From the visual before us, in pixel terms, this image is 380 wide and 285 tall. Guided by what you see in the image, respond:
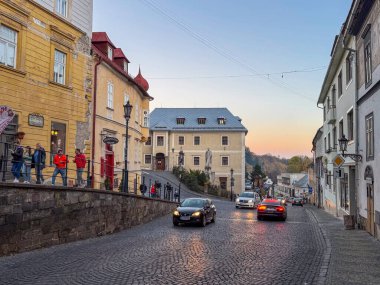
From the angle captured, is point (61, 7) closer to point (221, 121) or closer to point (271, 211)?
point (271, 211)

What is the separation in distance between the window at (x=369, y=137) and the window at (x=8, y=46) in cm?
1509

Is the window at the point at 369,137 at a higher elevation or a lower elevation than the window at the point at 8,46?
lower

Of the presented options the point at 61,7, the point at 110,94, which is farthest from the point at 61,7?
the point at 110,94

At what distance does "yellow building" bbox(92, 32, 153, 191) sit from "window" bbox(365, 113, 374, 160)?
1134 cm

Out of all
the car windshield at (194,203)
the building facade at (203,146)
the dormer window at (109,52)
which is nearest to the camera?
the car windshield at (194,203)

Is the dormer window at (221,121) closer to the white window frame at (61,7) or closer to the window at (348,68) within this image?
the window at (348,68)

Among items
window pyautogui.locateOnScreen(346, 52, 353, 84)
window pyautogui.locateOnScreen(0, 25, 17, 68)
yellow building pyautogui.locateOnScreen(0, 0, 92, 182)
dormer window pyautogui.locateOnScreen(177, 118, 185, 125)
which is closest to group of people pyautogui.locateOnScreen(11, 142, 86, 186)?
yellow building pyautogui.locateOnScreen(0, 0, 92, 182)

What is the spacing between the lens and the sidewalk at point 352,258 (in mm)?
9836

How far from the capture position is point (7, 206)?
12227 millimetres

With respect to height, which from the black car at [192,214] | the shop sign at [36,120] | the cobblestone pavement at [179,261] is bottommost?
the cobblestone pavement at [179,261]

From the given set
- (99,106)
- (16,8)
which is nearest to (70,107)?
(99,106)

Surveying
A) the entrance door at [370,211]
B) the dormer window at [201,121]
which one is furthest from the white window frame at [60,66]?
the dormer window at [201,121]

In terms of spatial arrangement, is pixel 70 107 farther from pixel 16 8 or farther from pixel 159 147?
pixel 159 147

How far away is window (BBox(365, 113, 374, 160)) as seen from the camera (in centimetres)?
1680
